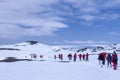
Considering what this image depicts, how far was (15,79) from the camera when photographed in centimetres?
1867

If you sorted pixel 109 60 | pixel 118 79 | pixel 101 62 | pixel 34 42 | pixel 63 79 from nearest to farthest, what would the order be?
pixel 118 79
pixel 63 79
pixel 109 60
pixel 101 62
pixel 34 42

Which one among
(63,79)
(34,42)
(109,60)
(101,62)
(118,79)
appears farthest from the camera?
(34,42)

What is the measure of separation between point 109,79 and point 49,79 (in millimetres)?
4153

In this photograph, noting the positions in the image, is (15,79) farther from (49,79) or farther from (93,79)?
(93,79)

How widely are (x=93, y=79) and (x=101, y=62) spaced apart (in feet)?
44.1

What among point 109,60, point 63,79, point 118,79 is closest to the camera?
point 118,79

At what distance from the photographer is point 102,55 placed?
2934 cm

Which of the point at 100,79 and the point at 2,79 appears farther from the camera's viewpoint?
the point at 2,79

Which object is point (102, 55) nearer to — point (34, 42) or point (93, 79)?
point (93, 79)

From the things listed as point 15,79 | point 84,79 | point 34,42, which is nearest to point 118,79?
point 84,79

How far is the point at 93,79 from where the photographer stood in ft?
55.1

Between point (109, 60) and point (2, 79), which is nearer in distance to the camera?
point (2, 79)

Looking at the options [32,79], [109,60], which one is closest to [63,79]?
[32,79]

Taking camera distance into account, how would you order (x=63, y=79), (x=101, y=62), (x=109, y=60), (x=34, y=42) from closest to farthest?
(x=63, y=79), (x=109, y=60), (x=101, y=62), (x=34, y=42)
